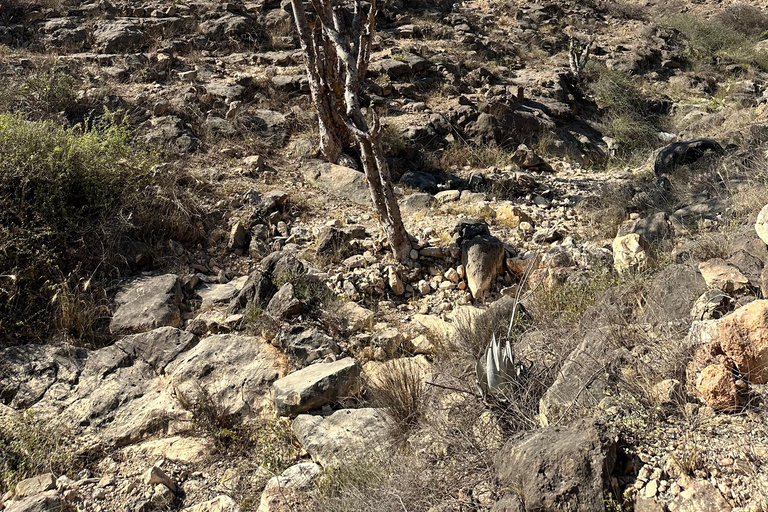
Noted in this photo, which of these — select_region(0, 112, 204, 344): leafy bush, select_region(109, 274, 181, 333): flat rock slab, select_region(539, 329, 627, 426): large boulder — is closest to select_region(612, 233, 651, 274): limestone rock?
select_region(539, 329, 627, 426): large boulder

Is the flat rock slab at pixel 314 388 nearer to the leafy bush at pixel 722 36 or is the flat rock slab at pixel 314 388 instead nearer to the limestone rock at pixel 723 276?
the limestone rock at pixel 723 276

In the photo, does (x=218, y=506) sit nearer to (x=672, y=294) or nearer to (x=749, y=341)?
(x=749, y=341)

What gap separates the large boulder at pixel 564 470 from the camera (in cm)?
219

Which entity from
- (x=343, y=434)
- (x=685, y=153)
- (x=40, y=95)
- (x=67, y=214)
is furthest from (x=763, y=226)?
(x=40, y=95)

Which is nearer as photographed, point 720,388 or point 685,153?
point 720,388

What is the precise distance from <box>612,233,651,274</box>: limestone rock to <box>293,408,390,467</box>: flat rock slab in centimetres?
229

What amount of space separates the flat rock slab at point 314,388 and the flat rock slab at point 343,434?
0.33 ft

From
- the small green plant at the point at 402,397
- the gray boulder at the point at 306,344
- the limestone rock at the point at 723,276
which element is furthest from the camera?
the gray boulder at the point at 306,344

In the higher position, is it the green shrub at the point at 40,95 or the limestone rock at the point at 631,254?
the green shrub at the point at 40,95

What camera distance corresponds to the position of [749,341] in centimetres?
245

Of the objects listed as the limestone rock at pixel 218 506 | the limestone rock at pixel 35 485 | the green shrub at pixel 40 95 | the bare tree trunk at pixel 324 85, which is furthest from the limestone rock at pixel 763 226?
the green shrub at pixel 40 95

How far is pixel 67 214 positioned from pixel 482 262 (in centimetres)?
411

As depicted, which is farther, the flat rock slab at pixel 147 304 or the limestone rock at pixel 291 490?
the flat rock slab at pixel 147 304

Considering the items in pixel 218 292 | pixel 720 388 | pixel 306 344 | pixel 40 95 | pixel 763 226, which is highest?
pixel 40 95
